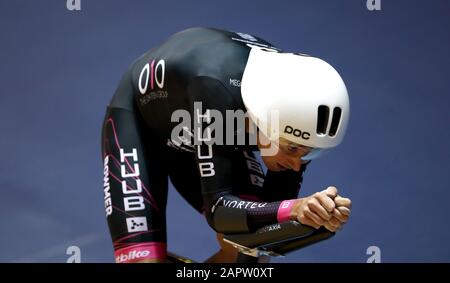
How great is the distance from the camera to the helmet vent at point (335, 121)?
409cm

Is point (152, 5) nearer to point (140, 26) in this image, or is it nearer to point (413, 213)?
point (140, 26)

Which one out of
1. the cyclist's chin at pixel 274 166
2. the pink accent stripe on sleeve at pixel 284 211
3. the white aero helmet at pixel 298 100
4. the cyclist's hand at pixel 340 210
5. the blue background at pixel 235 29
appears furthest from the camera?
the blue background at pixel 235 29

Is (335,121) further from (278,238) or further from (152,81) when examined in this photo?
(152,81)

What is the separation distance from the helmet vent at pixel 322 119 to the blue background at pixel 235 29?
7.03 feet

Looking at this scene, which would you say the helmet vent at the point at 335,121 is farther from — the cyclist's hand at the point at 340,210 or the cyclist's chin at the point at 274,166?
the cyclist's hand at the point at 340,210

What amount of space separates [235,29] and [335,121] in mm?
2408

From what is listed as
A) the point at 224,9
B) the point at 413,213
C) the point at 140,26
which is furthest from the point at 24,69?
the point at 413,213

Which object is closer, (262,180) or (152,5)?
(262,180)

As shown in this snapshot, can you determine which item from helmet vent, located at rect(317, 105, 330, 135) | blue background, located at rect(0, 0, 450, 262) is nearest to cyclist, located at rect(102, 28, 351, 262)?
helmet vent, located at rect(317, 105, 330, 135)

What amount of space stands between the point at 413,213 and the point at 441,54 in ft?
3.40

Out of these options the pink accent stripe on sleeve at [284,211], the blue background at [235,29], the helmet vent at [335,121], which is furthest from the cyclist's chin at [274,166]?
the blue background at [235,29]

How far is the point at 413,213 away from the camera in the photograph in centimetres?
621

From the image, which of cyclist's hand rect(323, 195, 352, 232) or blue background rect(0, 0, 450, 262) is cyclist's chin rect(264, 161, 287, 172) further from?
blue background rect(0, 0, 450, 262)

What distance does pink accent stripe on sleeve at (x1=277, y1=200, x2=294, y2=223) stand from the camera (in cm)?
384
